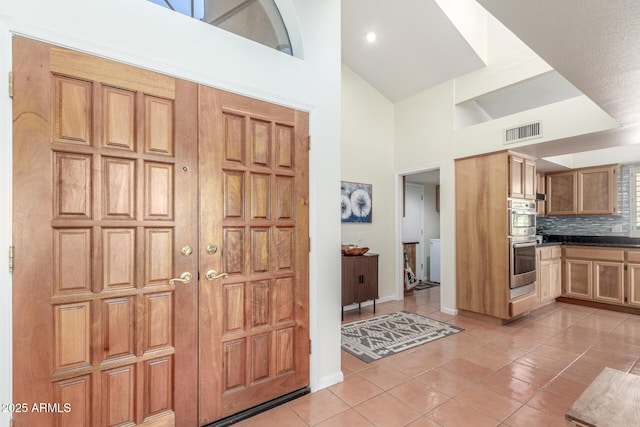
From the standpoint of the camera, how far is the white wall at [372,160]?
4.40 metres

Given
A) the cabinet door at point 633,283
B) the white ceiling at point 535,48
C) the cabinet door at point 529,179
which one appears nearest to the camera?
the white ceiling at point 535,48

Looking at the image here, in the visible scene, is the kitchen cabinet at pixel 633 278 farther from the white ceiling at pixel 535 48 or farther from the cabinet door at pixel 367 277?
the cabinet door at pixel 367 277

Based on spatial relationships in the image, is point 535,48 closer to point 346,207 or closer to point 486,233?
point 486,233

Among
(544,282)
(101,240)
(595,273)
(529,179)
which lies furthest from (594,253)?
(101,240)

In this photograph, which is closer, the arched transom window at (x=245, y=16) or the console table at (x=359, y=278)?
the arched transom window at (x=245, y=16)

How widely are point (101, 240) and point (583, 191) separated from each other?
6303 mm

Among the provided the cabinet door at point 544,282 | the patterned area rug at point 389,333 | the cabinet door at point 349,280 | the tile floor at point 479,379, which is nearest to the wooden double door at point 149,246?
the tile floor at point 479,379

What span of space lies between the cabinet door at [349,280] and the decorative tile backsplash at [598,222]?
12.7 ft

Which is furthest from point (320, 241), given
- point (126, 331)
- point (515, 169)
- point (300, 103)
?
point (515, 169)

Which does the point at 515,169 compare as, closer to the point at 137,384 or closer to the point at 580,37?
the point at 580,37

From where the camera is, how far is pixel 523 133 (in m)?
Answer: 3.47

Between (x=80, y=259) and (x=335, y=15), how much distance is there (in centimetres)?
241

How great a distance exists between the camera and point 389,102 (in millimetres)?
4961

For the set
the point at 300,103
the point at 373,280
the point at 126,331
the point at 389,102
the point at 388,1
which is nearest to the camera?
the point at 126,331
